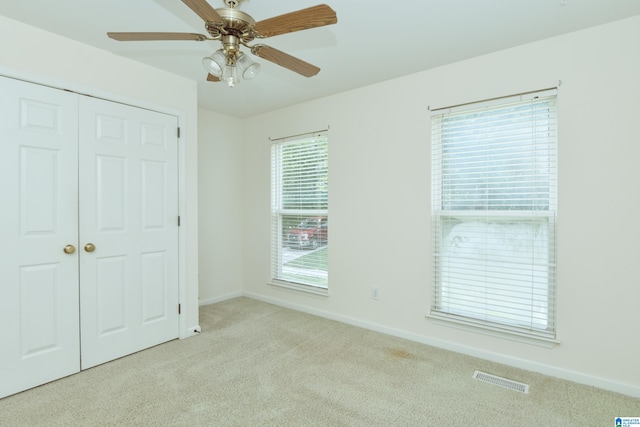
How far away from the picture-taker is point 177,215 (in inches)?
121

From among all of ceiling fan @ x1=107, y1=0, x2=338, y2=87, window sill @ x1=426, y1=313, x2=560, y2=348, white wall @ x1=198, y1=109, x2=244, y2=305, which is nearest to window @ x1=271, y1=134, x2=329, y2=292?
white wall @ x1=198, y1=109, x2=244, y2=305

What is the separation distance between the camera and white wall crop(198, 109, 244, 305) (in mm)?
4121

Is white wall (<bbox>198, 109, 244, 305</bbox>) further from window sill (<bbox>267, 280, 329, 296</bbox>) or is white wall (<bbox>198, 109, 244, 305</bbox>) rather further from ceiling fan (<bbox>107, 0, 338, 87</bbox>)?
ceiling fan (<bbox>107, 0, 338, 87</bbox>)

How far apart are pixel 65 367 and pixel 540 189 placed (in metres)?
3.71

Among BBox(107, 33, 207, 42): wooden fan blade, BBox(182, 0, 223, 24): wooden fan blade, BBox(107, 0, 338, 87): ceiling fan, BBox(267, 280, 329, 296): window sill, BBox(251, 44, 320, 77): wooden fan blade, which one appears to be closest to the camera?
BBox(182, 0, 223, 24): wooden fan blade

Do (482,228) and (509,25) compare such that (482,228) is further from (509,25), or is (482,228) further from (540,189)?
(509,25)

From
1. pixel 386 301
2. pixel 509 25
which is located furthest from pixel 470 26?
pixel 386 301

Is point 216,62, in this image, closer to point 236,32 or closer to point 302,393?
point 236,32

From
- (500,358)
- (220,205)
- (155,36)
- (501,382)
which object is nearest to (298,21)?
(155,36)

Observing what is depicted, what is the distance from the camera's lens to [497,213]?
8.67 feet

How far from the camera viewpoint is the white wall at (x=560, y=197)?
2.19m

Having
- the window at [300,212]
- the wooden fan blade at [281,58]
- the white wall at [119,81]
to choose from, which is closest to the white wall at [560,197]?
the window at [300,212]

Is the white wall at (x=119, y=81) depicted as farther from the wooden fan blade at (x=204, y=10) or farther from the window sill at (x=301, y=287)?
the wooden fan blade at (x=204, y=10)

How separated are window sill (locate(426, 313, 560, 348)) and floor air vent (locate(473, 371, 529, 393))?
1.12 feet
